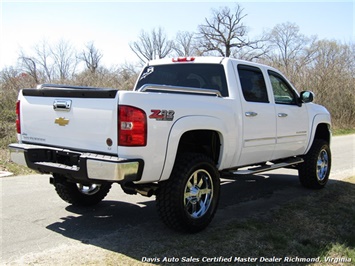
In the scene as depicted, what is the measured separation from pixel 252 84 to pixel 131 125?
7.99 feet

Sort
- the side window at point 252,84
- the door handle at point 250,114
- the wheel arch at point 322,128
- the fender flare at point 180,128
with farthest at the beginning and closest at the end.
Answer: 1. the wheel arch at point 322,128
2. the side window at point 252,84
3. the door handle at point 250,114
4. the fender flare at point 180,128

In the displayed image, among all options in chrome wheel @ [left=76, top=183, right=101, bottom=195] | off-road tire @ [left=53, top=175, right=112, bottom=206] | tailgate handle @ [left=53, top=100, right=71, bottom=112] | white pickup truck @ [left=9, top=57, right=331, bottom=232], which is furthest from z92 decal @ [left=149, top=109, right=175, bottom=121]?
chrome wheel @ [left=76, top=183, right=101, bottom=195]

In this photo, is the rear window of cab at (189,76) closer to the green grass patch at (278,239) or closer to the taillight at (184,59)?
the taillight at (184,59)

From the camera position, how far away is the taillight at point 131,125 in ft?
11.8

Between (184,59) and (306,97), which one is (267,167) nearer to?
(306,97)

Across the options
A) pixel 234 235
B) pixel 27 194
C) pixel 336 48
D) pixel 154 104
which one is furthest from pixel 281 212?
pixel 336 48

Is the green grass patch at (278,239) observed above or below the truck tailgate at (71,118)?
below

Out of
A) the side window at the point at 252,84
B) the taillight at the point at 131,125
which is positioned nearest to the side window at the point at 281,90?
the side window at the point at 252,84

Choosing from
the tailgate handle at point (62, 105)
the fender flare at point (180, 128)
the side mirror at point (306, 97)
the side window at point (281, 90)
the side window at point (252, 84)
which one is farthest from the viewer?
the side mirror at point (306, 97)

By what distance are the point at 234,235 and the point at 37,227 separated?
2293mm

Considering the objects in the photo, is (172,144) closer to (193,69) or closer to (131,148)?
(131,148)

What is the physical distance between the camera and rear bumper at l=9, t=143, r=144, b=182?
11.6 ft

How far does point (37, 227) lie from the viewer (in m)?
4.46

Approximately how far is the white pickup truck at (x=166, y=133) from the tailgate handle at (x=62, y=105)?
11 millimetres
